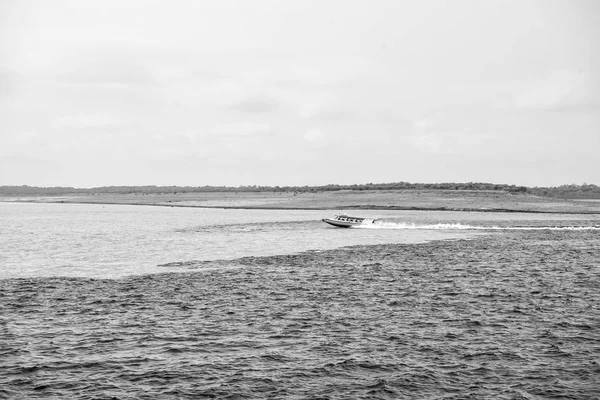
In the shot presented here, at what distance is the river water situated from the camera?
20.3 meters

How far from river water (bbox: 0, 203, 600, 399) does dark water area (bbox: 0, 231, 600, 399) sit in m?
0.08

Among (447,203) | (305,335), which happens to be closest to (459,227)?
(305,335)

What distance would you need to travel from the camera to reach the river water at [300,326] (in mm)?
20297

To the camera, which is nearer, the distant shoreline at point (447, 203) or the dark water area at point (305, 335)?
the dark water area at point (305, 335)

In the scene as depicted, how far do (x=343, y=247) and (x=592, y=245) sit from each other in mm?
25078

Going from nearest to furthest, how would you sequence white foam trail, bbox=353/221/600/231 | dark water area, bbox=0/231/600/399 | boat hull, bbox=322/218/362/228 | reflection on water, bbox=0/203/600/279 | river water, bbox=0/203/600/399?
dark water area, bbox=0/231/600/399
river water, bbox=0/203/600/399
reflection on water, bbox=0/203/600/279
white foam trail, bbox=353/221/600/231
boat hull, bbox=322/218/362/228

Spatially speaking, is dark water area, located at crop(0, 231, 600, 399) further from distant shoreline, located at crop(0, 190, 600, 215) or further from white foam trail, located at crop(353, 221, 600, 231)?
distant shoreline, located at crop(0, 190, 600, 215)

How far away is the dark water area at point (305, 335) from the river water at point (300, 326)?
0.08 meters

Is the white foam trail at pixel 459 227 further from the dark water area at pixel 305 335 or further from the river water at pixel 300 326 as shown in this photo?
the dark water area at pixel 305 335

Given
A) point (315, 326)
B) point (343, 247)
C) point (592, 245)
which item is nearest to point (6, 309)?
point (315, 326)

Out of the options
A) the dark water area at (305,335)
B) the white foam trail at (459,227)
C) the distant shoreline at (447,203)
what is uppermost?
the distant shoreline at (447,203)

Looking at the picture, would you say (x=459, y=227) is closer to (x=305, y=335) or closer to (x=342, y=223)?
(x=342, y=223)

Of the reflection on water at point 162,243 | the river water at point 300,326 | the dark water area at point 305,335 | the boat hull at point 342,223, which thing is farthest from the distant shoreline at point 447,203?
the dark water area at point 305,335

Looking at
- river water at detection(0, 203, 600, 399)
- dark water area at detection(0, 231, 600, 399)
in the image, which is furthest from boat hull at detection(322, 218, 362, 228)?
dark water area at detection(0, 231, 600, 399)
